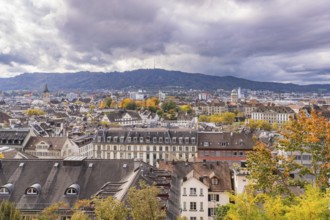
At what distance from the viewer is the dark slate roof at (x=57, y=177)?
35938mm

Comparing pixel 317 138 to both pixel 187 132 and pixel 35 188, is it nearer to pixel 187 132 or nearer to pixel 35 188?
pixel 35 188

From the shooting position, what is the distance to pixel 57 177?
38406 millimetres

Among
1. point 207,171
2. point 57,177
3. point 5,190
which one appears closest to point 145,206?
point 57,177

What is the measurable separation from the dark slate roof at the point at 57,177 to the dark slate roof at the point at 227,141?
43.6 meters

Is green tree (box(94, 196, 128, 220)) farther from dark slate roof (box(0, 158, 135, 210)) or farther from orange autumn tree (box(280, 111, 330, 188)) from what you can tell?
dark slate roof (box(0, 158, 135, 210))

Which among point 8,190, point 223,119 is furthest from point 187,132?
point 223,119

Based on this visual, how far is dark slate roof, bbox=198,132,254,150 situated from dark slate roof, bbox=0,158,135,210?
43608 millimetres

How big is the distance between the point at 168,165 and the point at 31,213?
2334 cm

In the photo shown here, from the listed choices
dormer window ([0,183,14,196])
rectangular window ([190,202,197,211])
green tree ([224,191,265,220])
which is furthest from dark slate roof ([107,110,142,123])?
green tree ([224,191,265,220])

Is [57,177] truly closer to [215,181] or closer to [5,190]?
[5,190]

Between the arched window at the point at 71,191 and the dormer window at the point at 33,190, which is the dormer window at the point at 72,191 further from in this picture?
the dormer window at the point at 33,190

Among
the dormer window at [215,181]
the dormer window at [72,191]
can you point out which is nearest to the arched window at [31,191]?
the dormer window at [72,191]

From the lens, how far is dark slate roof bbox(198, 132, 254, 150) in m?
80.3

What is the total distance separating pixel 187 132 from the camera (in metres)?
86.8
